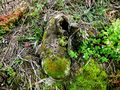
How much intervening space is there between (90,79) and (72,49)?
1.42ft

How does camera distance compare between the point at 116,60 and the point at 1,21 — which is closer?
the point at 116,60

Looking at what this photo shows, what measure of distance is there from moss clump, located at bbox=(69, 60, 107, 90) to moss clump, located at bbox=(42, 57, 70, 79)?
16cm

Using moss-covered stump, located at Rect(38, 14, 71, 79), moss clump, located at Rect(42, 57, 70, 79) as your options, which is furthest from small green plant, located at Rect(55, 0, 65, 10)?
moss clump, located at Rect(42, 57, 70, 79)

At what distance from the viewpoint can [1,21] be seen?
395 centimetres

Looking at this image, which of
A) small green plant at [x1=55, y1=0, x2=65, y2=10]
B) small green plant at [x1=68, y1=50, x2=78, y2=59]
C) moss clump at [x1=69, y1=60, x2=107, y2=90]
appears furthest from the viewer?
small green plant at [x1=55, y1=0, x2=65, y2=10]

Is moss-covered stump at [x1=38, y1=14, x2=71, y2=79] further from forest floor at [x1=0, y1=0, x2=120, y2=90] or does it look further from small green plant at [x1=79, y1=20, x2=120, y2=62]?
small green plant at [x1=79, y1=20, x2=120, y2=62]

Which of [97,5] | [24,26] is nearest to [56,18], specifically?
[24,26]

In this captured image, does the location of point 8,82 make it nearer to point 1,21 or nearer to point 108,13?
point 1,21

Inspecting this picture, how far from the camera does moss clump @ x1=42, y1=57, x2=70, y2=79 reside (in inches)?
130

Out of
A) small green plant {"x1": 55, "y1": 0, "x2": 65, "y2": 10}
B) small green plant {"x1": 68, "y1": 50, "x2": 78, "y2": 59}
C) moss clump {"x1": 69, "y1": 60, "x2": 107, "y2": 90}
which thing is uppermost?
small green plant {"x1": 55, "y1": 0, "x2": 65, "y2": 10}

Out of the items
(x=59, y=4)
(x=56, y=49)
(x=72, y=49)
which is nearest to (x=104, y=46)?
(x=72, y=49)

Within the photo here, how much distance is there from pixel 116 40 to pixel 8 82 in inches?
54.3

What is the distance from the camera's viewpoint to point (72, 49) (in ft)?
11.4

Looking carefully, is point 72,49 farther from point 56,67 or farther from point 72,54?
point 56,67
